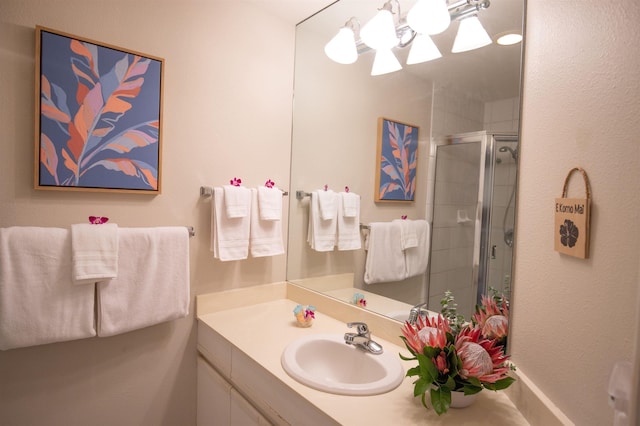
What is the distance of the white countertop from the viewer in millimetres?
929

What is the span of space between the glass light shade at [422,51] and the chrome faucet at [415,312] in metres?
0.98

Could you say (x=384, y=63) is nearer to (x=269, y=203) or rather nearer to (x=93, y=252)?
(x=269, y=203)

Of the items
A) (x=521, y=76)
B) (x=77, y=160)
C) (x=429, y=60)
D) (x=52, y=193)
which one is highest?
(x=429, y=60)

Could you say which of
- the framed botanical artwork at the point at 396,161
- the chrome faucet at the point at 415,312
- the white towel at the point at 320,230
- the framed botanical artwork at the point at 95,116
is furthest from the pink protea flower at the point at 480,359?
the framed botanical artwork at the point at 95,116

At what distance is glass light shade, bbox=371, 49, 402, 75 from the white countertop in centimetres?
116

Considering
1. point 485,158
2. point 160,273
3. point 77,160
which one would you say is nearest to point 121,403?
point 160,273

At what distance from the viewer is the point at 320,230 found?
185cm

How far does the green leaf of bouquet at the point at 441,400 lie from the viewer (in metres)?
0.88

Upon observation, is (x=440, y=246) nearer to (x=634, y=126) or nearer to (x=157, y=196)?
(x=634, y=126)

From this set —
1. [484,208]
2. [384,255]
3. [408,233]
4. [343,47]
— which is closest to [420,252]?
[408,233]

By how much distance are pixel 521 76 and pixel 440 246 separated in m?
0.63

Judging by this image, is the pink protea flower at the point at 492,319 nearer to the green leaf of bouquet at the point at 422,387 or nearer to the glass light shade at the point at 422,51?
the green leaf of bouquet at the point at 422,387

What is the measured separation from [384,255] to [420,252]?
21 cm

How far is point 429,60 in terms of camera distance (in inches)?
54.3
